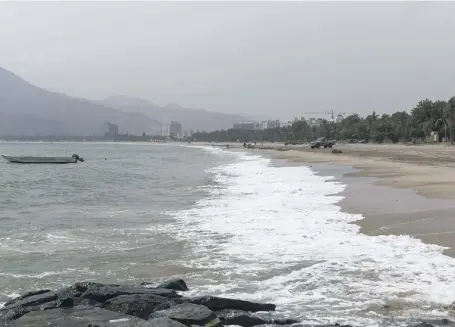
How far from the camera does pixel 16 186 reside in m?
34.8

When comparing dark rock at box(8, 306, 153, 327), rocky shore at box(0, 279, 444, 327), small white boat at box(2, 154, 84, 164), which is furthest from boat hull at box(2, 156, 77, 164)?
dark rock at box(8, 306, 153, 327)

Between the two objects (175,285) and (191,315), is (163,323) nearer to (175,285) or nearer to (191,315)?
(191,315)

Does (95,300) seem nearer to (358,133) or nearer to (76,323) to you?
(76,323)

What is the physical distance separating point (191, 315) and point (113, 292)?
1.87 m

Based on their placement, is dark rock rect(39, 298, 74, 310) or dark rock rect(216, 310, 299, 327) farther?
dark rock rect(39, 298, 74, 310)

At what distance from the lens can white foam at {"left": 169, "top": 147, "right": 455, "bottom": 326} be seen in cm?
755

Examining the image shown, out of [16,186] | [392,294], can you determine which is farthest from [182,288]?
[16,186]

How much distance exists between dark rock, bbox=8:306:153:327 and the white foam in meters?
2.14

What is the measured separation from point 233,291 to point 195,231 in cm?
599

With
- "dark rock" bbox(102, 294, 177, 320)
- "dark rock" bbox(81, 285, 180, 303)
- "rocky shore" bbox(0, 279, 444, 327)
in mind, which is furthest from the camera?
"dark rock" bbox(81, 285, 180, 303)

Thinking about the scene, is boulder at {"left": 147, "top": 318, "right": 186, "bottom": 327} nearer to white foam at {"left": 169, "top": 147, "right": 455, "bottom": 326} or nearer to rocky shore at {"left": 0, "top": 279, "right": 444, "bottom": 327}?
rocky shore at {"left": 0, "top": 279, "right": 444, "bottom": 327}

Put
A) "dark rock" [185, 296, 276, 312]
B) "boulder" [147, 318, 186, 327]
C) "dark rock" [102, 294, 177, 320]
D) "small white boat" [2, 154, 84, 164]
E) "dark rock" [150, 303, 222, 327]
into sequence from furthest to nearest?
"small white boat" [2, 154, 84, 164]
"dark rock" [185, 296, 276, 312]
"dark rock" [102, 294, 177, 320]
"dark rock" [150, 303, 222, 327]
"boulder" [147, 318, 186, 327]

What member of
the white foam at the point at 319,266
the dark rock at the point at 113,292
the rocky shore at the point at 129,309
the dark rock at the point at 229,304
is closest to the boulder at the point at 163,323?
the rocky shore at the point at 129,309

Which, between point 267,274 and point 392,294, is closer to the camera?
point 392,294
